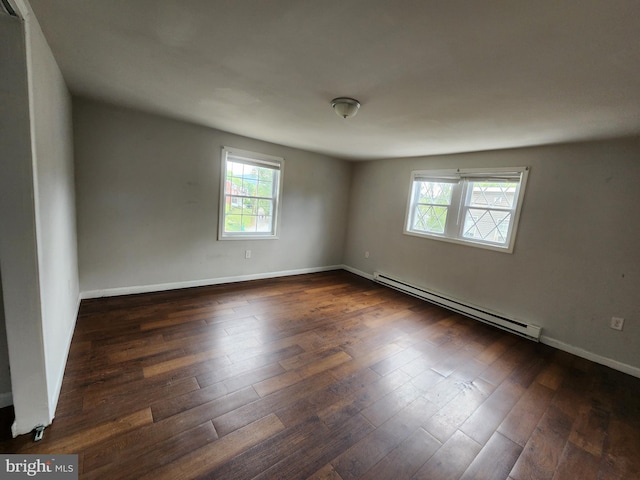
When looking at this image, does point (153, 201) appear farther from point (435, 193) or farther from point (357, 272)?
point (435, 193)

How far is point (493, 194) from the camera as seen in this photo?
338cm

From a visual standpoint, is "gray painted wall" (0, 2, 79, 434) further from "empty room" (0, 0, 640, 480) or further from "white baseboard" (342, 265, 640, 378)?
"white baseboard" (342, 265, 640, 378)

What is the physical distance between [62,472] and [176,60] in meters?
2.34

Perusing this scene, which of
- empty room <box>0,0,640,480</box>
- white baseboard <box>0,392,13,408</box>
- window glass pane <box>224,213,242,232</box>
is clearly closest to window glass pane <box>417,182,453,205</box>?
empty room <box>0,0,640,480</box>

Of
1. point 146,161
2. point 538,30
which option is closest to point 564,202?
point 538,30

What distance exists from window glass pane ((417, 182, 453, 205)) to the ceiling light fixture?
2.28 m

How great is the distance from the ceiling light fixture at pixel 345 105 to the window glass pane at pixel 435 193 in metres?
2.28

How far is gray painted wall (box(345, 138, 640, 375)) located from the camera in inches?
98.0

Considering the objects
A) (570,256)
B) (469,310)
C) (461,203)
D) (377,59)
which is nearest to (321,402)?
(377,59)

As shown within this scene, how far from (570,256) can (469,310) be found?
1.24 metres

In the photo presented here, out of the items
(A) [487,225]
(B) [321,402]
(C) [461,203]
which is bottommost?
(B) [321,402]

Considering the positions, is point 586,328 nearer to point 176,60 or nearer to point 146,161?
point 176,60

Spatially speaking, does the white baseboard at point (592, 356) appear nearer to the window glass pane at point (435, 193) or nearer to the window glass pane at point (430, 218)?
the window glass pane at point (430, 218)

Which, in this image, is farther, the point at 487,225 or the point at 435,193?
the point at 435,193
